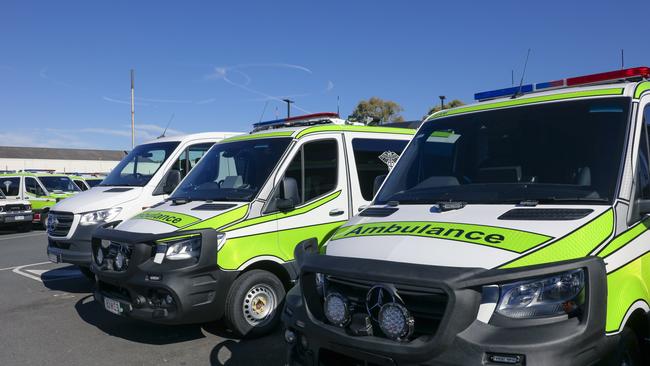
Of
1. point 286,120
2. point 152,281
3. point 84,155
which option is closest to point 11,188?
point 286,120

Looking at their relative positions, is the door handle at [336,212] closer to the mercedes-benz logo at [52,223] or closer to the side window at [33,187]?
the mercedes-benz logo at [52,223]

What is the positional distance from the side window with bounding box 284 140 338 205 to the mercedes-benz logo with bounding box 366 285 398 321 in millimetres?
3125

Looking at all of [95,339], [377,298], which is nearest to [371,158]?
[95,339]

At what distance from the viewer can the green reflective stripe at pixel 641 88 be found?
348 cm

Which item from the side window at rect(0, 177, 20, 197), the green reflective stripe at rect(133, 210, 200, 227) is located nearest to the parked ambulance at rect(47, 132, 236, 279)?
the green reflective stripe at rect(133, 210, 200, 227)

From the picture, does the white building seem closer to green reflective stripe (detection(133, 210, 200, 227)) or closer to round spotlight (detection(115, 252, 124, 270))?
green reflective stripe (detection(133, 210, 200, 227))

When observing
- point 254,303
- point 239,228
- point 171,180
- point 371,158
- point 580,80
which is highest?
point 580,80

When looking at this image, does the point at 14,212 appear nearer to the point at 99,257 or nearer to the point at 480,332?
the point at 99,257

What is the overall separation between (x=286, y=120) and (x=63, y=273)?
17.4 feet

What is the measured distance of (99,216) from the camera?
313 inches

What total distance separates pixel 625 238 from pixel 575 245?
0.45m

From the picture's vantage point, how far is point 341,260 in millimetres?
3041

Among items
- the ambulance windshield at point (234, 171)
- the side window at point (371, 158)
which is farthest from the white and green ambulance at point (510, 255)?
the side window at point (371, 158)

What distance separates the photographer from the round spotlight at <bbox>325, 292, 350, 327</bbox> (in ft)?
9.56
